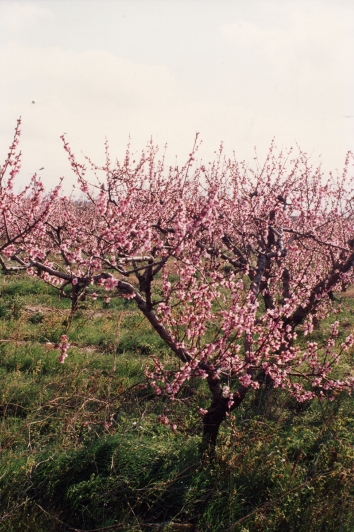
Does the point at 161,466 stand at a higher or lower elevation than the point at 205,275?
lower

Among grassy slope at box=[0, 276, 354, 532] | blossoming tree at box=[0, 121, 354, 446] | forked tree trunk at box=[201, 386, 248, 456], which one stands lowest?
grassy slope at box=[0, 276, 354, 532]

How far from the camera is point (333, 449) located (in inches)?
175

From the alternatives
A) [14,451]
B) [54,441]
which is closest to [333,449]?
[54,441]

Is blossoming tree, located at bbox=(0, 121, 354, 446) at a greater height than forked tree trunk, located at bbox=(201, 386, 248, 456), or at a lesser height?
greater

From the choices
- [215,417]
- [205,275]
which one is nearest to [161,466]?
[215,417]

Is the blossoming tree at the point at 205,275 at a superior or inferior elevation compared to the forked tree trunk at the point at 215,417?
superior

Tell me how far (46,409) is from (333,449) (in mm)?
3589

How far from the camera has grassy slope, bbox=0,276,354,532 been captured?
351cm

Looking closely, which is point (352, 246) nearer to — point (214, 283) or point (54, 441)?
point (214, 283)

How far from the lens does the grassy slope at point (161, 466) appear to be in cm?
351

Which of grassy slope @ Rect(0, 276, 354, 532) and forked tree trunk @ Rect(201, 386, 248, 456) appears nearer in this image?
grassy slope @ Rect(0, 276, 354, 532)

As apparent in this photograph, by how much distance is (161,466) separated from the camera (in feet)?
13.1

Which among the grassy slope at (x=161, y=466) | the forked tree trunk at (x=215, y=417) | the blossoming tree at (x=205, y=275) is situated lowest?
the grassy slope at (x=161, y=466)

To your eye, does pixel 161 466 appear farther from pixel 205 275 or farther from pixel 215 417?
pixel 205 275
